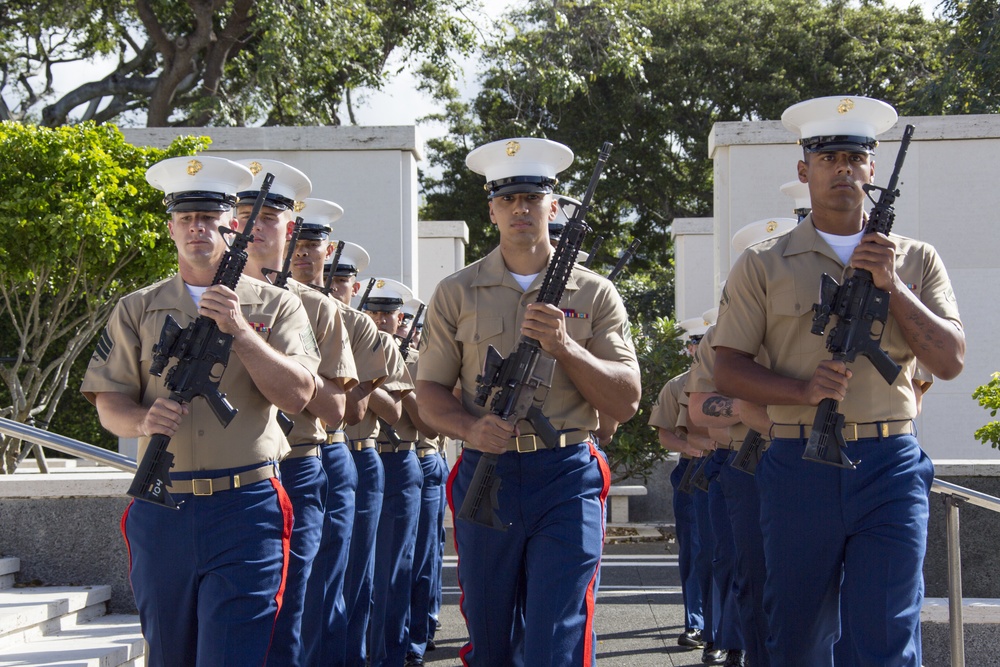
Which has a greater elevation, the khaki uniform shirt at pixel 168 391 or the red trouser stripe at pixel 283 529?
the khaki uniform shirt at pixel 168 391

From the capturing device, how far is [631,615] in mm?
10172

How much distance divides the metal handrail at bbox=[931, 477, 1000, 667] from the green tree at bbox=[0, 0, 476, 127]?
15.2 m

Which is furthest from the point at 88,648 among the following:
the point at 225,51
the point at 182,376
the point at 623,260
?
the point at 225,51

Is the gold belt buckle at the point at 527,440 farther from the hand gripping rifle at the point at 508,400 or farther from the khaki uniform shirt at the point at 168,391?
the khaki uniform shirt at the point at 168,391

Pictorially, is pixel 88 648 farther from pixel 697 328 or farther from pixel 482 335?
pixel 697 328

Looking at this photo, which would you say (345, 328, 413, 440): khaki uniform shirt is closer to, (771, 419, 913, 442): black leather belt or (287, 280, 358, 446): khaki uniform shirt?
(287, 280, 358, 446): khaki uniform shirt

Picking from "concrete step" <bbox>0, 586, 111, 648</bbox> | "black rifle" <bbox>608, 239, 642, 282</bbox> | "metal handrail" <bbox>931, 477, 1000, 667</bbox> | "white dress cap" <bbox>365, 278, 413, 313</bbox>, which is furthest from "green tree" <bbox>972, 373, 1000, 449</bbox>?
"concrete step" <bbox>0, 586, 111, 648</bbox>

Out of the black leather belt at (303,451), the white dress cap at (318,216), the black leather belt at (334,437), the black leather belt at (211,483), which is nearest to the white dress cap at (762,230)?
the white dress cap at (318,216)

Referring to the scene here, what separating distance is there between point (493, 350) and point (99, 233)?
24.2 feet

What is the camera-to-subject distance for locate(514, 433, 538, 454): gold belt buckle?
498 cm

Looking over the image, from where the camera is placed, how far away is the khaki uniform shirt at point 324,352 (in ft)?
19.7

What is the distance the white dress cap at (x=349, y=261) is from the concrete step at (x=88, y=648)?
2543 mm

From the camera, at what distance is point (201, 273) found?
4988mm

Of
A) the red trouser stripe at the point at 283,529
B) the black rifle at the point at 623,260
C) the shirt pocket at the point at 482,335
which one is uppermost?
the black rifle at the point at 623,260
